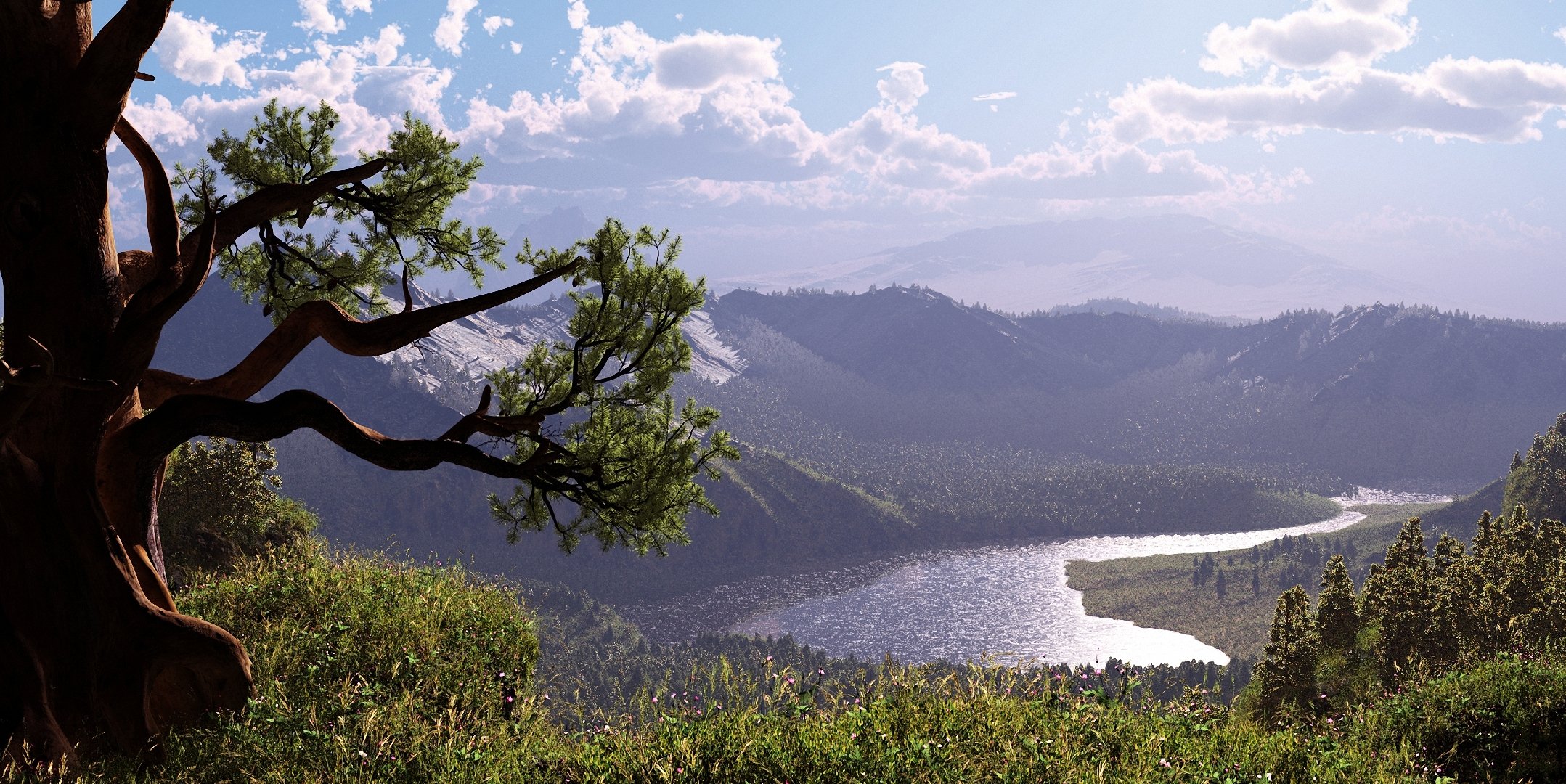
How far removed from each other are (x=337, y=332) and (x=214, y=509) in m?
17.3

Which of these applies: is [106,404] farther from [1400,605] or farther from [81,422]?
[1400,605]

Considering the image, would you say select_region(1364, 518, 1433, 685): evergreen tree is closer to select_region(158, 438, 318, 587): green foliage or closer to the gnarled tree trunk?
select_region(158, 438, 318, 587): green foliage

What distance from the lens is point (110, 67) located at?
13.8 metres

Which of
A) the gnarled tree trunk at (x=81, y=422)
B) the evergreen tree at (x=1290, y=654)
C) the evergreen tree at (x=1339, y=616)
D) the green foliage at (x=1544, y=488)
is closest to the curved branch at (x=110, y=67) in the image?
the gnarled tree trunk at (x=81, y=422)

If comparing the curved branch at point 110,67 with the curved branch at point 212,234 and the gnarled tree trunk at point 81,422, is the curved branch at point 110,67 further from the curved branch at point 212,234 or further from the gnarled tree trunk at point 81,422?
the curved branch at point 212,234

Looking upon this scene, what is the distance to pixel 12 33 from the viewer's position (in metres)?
13.7

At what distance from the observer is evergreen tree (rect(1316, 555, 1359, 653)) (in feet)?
177

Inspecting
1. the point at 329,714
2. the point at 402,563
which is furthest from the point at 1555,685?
the point at 402,563

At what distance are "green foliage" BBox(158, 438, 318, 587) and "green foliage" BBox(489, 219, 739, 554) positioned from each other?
14.9 meters

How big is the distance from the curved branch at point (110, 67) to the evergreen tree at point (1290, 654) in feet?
183

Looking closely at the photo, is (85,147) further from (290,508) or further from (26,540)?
(290,508)

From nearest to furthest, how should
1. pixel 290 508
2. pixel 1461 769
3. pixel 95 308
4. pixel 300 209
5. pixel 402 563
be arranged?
pixel 95 308
pixel 1461 769
pixel 300 209
pixel 402 563
pixel 290 508

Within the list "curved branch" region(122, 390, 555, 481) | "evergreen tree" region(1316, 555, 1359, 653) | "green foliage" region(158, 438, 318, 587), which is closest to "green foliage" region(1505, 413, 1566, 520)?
"evergreen tree" region(1316, 555, 1359, 653)

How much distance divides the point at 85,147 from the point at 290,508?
2536 cm
